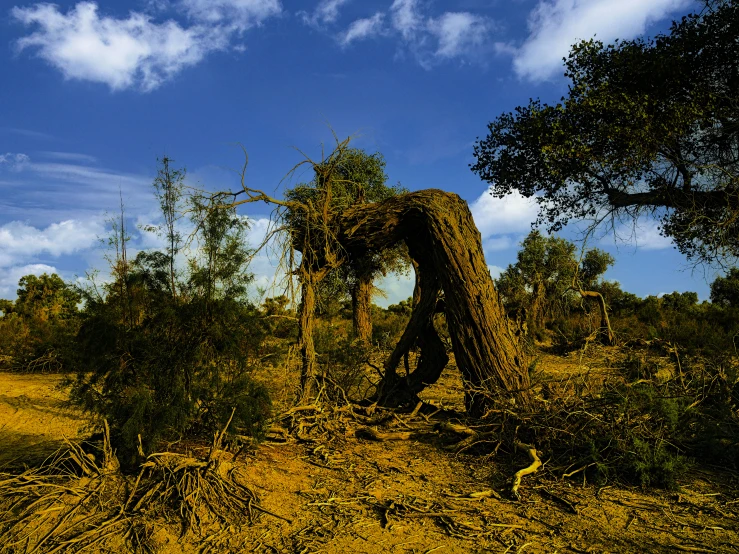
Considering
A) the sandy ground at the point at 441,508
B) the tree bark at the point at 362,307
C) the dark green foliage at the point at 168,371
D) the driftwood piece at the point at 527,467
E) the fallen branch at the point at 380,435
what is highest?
the tree bark at the point at 362,307

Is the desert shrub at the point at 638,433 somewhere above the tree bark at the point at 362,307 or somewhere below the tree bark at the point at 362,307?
below

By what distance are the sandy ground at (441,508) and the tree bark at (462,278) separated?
891 mm

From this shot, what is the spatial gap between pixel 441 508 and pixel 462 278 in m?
3.05

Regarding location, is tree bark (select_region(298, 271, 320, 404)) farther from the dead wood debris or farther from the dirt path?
the dirt path

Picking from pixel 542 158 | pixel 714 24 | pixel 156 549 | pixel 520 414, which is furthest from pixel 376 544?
pixel 714 24

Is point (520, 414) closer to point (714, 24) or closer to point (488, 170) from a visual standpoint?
point (488, 170)

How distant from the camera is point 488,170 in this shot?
1452 cm

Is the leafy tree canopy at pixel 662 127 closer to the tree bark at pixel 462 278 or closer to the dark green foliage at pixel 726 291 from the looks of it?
the tree bark at pixel 462 278

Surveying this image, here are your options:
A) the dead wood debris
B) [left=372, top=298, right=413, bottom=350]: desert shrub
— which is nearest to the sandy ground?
the dead wood debris

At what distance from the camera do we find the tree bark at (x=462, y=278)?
675 centimetres

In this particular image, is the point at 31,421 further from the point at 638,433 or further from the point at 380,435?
the point at 638,433

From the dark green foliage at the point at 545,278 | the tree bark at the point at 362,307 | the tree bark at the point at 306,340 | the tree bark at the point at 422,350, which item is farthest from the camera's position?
the dark green foliage at the point at 545,278

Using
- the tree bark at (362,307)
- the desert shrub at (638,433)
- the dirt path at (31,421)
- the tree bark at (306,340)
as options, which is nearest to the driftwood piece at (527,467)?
the desert shrub at (638,433)

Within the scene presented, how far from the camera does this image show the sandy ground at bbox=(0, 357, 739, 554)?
13.5 feet
